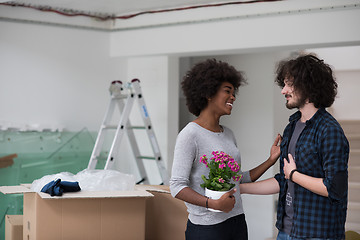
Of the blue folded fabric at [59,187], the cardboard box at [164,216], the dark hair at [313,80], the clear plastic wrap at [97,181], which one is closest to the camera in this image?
the dark hair at [313,80]

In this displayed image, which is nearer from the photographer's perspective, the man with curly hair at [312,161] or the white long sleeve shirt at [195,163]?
the man with curly hair at [312,161]

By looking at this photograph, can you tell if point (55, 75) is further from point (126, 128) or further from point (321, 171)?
point (321, 171)

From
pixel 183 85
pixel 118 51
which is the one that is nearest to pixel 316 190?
pixel 183 85

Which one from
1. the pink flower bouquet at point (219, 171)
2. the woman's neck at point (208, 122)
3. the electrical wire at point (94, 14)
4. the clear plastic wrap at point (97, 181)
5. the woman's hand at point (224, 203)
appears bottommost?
the clear plastic wrap at point (97, 181)

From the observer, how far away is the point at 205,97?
2000mm

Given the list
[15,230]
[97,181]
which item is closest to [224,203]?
[97,181]

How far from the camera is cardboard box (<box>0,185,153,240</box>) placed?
2.54 m

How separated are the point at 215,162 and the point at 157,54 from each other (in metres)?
2.65

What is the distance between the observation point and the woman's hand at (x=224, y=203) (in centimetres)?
180

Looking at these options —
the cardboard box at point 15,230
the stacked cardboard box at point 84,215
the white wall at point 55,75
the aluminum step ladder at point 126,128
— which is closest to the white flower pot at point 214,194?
the stacked cardboard box at point 84,215

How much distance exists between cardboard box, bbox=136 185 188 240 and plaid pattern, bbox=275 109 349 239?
1.24 metres

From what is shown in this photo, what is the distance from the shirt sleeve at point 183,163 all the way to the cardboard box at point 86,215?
756 millimetres

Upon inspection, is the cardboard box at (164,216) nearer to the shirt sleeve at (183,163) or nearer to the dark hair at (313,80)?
the shirt sleeve at (183,163)

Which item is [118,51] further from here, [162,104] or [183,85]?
[183,85]
